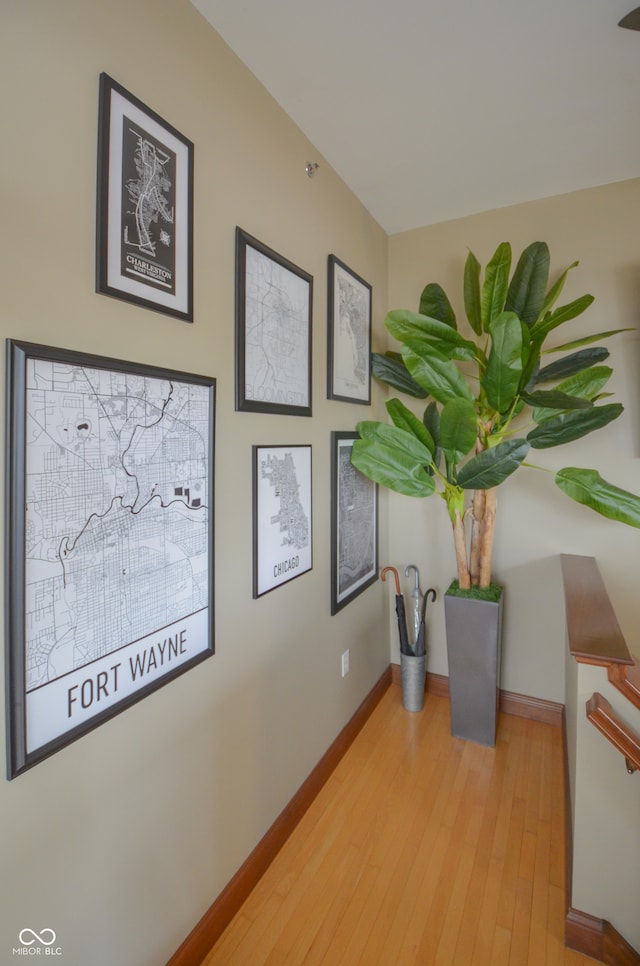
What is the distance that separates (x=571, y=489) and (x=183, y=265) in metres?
1.59

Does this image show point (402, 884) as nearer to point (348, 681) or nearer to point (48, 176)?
point (348, 681)

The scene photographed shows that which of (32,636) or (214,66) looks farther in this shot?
(214,66)

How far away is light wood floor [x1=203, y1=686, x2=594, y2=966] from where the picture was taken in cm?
131

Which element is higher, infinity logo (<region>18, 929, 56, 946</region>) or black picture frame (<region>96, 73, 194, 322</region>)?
black picture frame (<region>96, 73, 194, 322</region>)

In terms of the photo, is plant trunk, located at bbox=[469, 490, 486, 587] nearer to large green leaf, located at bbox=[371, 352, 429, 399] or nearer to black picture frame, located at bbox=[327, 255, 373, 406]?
large green leaf, located at bbox=[371, 352, 429, 399]

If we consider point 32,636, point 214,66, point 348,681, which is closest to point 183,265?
point 214,66

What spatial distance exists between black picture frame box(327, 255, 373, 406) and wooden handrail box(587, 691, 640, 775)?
139 cm

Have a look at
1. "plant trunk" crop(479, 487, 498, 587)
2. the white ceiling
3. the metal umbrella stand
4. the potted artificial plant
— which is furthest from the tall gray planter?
the white ceiling

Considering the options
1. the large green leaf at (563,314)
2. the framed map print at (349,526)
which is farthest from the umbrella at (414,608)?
the large green leaf at (563,314)

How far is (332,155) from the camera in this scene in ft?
6.23

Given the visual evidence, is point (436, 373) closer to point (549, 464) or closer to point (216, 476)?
point (549, 464)

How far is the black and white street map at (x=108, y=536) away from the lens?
0.85 metres

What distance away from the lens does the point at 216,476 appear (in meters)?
1.31

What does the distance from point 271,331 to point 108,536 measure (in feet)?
2.90
